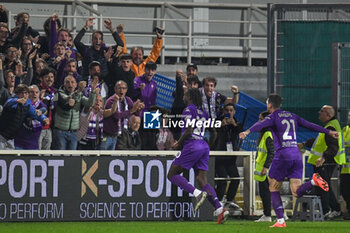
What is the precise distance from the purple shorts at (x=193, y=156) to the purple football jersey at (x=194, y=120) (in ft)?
0.33

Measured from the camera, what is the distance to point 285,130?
16.8m

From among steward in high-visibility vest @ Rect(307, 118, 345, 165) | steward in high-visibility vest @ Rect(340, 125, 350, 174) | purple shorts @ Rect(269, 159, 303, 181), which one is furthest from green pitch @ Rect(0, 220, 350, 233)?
steward in high-visibility vest @ Rect(340, 125, 350, 174)

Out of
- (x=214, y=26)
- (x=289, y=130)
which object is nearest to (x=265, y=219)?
(x=289, y=130)

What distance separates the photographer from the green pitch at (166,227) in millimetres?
15586

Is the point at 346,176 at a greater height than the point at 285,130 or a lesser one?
lesser

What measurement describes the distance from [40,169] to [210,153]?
122 inches

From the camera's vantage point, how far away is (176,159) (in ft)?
57.8

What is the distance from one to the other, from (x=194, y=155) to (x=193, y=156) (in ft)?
0.08

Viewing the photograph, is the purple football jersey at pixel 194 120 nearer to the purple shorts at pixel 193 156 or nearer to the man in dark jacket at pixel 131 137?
the purple shorts at pixel 193 156

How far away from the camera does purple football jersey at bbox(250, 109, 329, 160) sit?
55.1 feet

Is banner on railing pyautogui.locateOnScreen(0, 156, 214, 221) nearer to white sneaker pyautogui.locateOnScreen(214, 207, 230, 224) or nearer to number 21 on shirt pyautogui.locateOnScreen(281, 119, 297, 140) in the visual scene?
white sneaker pyautogui.locateOnScreen(214, 207, 230, 224)

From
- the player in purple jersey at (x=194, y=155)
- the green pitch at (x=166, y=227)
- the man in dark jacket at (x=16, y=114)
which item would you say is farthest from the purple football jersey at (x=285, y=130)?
the man in dark jacket at (x=16, y=114)

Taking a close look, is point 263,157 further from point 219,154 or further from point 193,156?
point 193,156

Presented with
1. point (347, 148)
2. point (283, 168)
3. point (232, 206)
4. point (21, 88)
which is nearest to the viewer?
point (283, 168)
